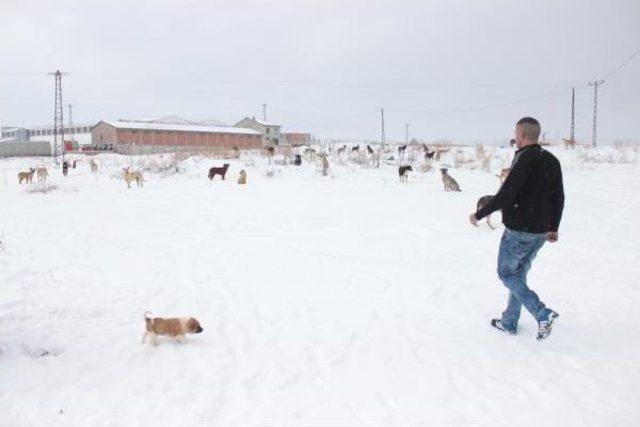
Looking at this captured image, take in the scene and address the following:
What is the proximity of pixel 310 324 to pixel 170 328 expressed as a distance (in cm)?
148

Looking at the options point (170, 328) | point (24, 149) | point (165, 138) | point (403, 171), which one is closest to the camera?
point (170, 328)

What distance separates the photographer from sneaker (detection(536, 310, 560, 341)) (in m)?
4.68

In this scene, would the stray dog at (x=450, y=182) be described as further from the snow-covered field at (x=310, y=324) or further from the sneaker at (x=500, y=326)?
the sneaker at (x=500, y=326)

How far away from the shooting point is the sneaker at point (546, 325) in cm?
468

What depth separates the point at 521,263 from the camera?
470cm

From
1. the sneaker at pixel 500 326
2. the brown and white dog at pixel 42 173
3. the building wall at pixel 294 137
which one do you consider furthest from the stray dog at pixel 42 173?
the building wall at pixel 294 137

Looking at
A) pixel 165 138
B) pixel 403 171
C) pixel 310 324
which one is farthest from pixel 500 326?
pixel 165 138

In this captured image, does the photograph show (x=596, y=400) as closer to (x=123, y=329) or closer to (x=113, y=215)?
(x=123, y=329)

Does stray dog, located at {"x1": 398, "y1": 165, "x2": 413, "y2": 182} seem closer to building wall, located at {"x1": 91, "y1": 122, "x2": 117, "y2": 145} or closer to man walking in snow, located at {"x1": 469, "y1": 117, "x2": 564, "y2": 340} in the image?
man walking in snow, located at {"x1": 469, "y1": 117, "x2": 564, "y2": 340}

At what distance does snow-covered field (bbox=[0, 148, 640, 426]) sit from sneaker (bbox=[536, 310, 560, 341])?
123 mm

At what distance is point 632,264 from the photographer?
25.8ft

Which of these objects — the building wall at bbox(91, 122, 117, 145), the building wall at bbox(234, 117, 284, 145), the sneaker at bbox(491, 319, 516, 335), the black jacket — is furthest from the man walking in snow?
the building wall at bbox(234, 117, 284, 145)

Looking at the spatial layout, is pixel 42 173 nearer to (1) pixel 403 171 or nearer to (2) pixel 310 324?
(1) pixel 403 171

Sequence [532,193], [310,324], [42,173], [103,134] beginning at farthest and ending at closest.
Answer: [103,134] → [42,173] → [310,324] → [532,193]
